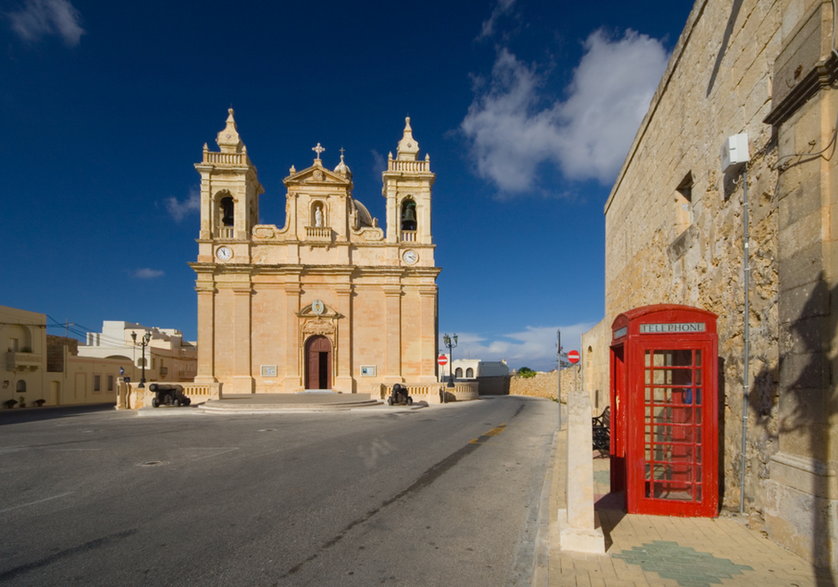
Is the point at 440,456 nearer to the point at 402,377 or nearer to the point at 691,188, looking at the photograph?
the point at 691,188

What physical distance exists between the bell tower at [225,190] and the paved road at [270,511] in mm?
19811

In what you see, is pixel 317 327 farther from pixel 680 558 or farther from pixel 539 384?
pixel 680 558

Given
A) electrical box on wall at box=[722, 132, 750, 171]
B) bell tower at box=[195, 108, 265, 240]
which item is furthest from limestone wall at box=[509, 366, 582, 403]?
electrical box on wall at box=[722, 132, 750, 171]

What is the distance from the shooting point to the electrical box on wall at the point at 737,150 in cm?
557

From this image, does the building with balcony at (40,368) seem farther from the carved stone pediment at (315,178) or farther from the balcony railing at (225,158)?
the carved stone pediment at (315,178)

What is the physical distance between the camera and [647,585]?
3.93 m

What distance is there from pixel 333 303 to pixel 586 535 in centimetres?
2651

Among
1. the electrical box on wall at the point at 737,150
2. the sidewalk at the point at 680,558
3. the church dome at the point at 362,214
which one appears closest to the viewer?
the sidewalk at the point at 680,558

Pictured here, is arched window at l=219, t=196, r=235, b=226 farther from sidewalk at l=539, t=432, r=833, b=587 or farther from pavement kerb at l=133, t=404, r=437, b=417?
sidewalk at l=539, t=432, r=833, b=587

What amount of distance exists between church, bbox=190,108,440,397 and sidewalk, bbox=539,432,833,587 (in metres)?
23.7

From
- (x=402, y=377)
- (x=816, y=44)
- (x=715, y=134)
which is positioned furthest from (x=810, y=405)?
(x=402, y=377)

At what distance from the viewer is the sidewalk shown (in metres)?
4.01

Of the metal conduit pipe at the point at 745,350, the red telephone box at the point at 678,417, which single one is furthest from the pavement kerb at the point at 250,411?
the metal conduit pipe at the point at 745,350

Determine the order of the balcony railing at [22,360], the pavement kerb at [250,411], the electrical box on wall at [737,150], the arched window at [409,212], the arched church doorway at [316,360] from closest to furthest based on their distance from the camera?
1. the electrical box on wall at [737,150]
2. the pavement kerb at [250,411]
3. the arched church doorway at [316,360]
4. the balcony railing at [22,360]
5. the arched window at [409,212]
